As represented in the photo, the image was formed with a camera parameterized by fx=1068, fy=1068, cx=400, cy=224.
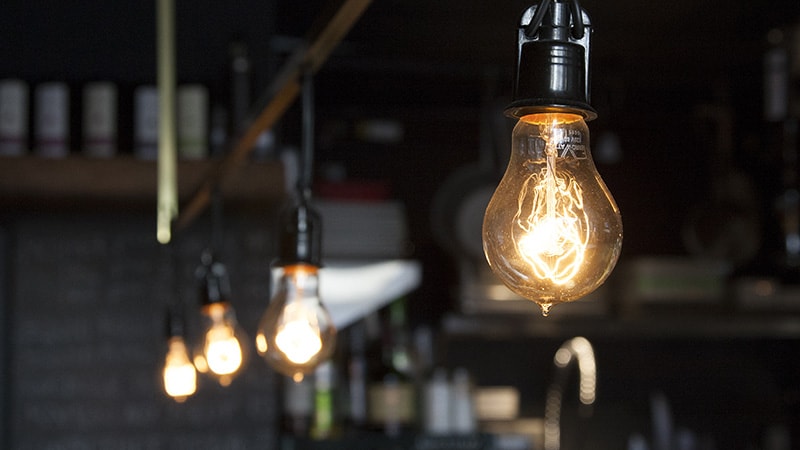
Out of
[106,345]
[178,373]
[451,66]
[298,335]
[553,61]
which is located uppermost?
[451,66]

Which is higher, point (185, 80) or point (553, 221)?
point (185, 80)

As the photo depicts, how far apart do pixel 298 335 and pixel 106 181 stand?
1.81m

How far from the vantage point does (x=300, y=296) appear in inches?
53.5

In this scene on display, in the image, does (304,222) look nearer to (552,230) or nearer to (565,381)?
(552,230)

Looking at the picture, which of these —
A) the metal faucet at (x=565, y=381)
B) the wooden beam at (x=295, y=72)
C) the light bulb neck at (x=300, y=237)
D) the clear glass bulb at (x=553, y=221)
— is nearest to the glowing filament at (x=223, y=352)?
the wooden beam at (x=295, y=72)

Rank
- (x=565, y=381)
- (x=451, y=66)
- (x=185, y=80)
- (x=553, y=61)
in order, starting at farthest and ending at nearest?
1. (x=565, y=381)
2. (x=451, y=66)
3. (x=185, y=80)
4. (x=553, y=61)

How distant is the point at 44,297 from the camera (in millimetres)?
3314

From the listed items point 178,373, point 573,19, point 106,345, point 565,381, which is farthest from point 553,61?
point 565,381

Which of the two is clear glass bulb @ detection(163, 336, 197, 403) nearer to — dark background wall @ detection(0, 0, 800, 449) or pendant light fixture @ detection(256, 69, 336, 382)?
pendant light fixture @ detection(256, 69, 336, 382)

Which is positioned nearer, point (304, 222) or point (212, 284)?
point (304, 222)

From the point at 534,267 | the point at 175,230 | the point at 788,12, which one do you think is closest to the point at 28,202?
the point at 175,230

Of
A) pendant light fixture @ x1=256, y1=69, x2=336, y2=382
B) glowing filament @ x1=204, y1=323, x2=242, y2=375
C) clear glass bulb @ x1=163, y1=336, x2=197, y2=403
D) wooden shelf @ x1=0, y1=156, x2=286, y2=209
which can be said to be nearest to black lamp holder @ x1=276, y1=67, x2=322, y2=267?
pendant light fixture @ x1=256, y1=69, x2=336, y2=382

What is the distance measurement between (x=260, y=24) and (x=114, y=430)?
4.34 feet

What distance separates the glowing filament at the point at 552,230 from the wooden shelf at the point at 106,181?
2.04m
